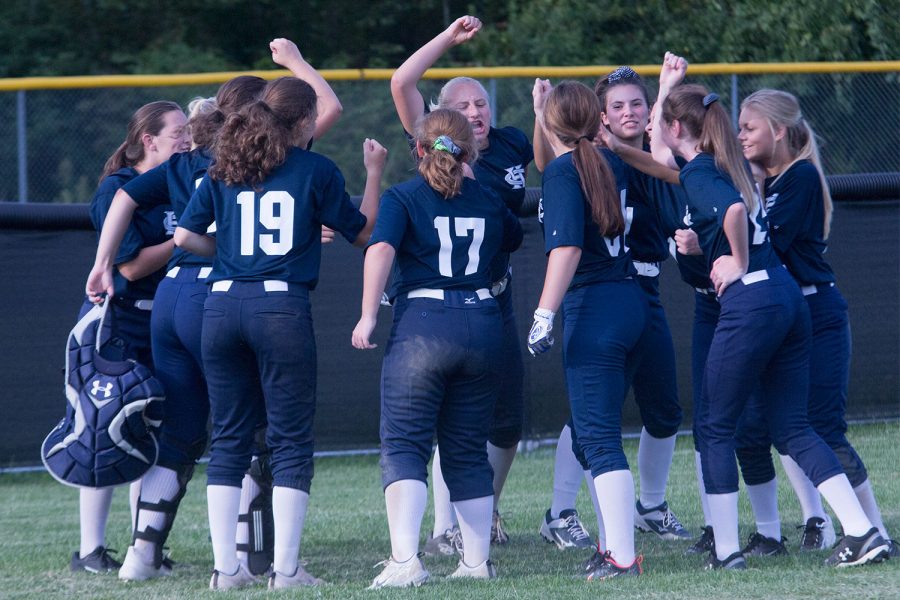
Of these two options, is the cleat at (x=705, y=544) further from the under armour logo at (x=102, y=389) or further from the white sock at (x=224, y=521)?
the under armour logo at (x=102, y=389)

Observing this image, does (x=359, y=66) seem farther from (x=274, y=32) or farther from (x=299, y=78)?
(x=299, y=78)

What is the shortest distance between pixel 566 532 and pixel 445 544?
0.54 metres

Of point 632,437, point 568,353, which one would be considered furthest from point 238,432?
point 632,437

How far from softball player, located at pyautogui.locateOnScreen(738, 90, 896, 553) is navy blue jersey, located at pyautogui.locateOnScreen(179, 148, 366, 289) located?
1.69 m

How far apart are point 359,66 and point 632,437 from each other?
963cm

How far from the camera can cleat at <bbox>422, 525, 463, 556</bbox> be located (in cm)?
537

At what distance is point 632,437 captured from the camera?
8.32m

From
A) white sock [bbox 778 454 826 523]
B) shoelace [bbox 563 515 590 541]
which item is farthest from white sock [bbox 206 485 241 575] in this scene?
white sock [bbox 778 454 826 523]

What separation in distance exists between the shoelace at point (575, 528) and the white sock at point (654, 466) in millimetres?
366

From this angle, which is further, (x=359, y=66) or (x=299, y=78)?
(x=359, y=66)

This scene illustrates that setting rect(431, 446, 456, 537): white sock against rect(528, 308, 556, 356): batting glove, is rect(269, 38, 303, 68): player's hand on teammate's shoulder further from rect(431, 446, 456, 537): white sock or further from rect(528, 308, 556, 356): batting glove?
rect(431, 446, 456, 537): white sock

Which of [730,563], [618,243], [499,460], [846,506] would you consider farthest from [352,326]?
[846,506]

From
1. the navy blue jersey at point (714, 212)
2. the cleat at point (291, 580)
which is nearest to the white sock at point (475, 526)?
the cleat at point (291, 580)

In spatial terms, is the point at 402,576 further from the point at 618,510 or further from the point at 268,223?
the point at 268,223
